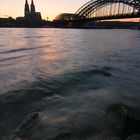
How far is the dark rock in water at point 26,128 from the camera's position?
667 cm

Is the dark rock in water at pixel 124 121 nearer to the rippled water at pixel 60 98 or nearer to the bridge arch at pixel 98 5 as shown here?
the rippled water at pixel 60 98

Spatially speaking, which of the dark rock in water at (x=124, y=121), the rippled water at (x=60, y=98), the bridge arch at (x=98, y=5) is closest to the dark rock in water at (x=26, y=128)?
the rippled water at (x=60, y=98)

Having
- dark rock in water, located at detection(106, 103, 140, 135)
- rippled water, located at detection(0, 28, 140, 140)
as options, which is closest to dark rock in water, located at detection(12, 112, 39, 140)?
rippled water, located at detection(0, 28, 140, 140)

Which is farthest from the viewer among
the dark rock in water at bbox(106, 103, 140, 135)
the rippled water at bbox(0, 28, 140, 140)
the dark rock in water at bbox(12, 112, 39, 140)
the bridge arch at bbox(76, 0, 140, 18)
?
the bridge arch at bbox(76, 0, 140, 18)

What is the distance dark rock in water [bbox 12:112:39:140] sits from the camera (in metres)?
6.67

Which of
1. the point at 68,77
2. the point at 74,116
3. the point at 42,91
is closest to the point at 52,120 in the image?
the point at 74,116

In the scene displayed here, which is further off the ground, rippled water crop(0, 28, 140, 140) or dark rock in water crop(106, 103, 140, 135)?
dark rock in water crop(106, 103, 140, 135)

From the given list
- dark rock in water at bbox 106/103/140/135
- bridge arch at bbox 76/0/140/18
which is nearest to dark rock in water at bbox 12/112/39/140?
dark rock in water at bbox 106/103/140/135

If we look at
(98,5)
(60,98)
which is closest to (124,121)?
(60,98)

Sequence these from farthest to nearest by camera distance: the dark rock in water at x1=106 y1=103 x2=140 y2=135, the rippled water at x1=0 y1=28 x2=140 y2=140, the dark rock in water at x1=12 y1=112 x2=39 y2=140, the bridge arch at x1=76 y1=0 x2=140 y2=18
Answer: the bridge arch at x1=76 y1=0 x2=140 y2=18 < the rippled water at x1=0 y1=28 x2=140 y2=140 < the dark rock in water at x1=106 y1=103 x2=140 y2=135 < the dark rock in water at x1=12 y1=112 x2=39 y2=140

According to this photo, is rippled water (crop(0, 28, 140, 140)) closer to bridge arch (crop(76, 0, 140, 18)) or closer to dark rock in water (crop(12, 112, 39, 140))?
dark rock in water (crop(12, 112, 39, 140))

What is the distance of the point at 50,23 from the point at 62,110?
163043 mm

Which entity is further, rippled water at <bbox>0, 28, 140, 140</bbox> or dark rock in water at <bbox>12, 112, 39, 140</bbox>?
rippled water at <bbox>0, 28, 140, 140</bbox>

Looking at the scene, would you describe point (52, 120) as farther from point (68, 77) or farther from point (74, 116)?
point (68, 77)
